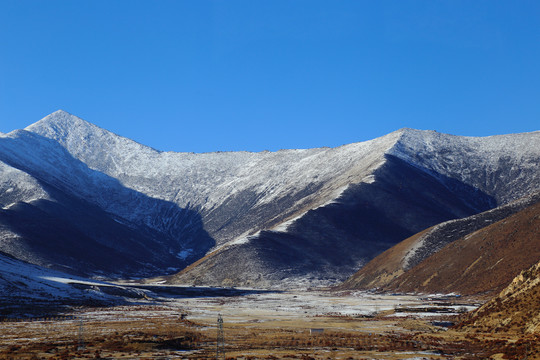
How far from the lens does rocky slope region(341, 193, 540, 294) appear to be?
119m

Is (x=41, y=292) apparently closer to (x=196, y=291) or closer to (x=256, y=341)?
(x=196, y=291)

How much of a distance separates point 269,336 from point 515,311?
27366 mm

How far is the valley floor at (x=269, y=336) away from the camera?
168ft

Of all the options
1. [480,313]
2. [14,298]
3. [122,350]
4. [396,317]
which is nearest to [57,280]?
[14,298]

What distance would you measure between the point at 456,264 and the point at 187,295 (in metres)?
80.3

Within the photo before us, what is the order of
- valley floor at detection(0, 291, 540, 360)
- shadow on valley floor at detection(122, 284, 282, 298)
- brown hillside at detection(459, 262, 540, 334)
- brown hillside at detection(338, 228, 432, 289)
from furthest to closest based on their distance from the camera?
shadow on valley floor at detection(122, 284, 282, 298) < brown hillside at detection(338, 228, 432, 289) < brown hillside at detection(459, 262, 540, 334) < valley floor at detection(0, 291, 540, 360)

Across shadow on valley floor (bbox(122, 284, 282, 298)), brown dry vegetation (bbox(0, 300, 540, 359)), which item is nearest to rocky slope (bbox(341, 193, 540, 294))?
shadow on valley floor (bbox(122, 284, 282, 298))

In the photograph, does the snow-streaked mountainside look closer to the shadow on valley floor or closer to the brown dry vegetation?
the shadow on valley floor

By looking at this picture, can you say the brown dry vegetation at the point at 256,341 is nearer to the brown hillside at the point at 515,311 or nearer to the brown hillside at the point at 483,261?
the brown hillside at the point at 515,311

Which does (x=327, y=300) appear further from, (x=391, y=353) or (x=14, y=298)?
(x=391, y=353)

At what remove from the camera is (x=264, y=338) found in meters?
67.4

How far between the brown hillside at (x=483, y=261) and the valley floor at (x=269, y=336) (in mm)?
11529

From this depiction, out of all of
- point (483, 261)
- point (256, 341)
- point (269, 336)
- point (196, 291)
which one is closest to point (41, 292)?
point (196, 291)

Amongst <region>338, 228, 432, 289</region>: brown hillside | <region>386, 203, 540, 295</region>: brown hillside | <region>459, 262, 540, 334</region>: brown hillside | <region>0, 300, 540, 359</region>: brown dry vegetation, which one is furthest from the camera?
<region>338, 228, 432, 289</region>: brown hillside
